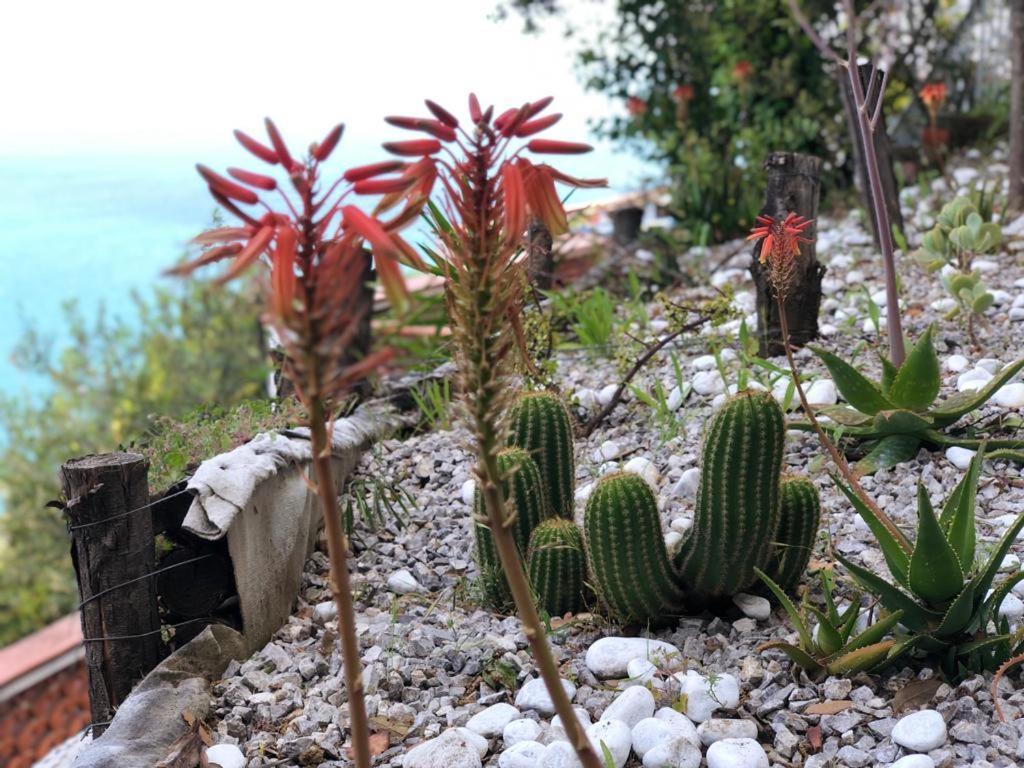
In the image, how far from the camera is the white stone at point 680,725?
1798 mm

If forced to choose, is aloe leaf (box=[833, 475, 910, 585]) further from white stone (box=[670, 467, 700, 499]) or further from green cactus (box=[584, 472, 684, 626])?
white stone (box=[670, 467, 700, 499])

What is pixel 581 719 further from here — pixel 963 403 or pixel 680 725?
pixel 963 403

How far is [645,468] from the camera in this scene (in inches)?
115

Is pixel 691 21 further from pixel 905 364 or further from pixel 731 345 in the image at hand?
pixel 905 364

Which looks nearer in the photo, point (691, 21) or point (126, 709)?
point (126, 709)

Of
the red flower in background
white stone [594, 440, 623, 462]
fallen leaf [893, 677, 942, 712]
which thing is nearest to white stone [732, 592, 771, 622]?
fallen leaf [893, 677, 942, 712]

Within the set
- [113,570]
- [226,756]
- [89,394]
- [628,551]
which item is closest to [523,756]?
[628,551]

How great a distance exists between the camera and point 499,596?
2414 mm

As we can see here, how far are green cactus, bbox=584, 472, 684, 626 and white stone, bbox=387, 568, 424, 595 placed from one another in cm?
62

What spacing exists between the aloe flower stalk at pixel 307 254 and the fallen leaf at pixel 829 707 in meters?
1.26

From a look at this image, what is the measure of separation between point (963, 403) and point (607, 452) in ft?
3.35

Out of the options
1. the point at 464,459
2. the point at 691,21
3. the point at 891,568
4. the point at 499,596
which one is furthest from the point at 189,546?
the point at 691,21

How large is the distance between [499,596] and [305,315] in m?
1.64

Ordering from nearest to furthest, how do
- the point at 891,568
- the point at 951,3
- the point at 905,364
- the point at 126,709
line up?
the point at 891,568 < the point at 126,709 < the point at 905,364 < the point at 951,3
